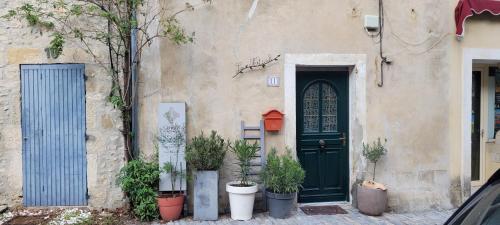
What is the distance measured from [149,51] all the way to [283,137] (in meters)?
2.28

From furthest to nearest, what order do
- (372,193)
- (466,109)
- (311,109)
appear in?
(466,109) → (311,109) → (372,193)

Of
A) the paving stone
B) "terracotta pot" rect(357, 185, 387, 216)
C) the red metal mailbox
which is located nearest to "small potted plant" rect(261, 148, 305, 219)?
the paving stone

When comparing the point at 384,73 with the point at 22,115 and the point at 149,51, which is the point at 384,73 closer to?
the point at 149,51

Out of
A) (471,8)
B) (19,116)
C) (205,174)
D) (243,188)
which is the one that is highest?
(471,8)

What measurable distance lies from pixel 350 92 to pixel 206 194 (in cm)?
273

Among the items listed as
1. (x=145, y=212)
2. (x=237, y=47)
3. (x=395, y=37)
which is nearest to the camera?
(x=145, y=212)

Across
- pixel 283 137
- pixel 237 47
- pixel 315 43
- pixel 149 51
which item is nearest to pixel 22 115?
pixel 149 51

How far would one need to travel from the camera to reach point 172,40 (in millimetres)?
6316

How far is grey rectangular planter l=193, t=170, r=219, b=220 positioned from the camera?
6125 millimetres

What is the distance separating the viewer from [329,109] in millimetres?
7090

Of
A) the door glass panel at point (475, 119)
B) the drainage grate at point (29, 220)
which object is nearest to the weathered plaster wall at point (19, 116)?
the drainage grate at point (29, 220)

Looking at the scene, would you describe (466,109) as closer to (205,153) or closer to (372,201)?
(372,201)

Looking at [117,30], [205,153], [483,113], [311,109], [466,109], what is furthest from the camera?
[483,113]

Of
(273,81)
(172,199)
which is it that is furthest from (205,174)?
(273,81)
